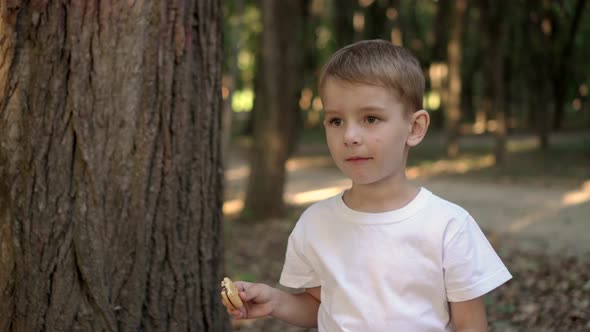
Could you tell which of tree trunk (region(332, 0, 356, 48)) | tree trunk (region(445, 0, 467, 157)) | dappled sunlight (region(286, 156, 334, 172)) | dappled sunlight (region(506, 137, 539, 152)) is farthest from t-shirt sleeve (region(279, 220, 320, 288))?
tree trunk (region(332, 0, 356, 48))

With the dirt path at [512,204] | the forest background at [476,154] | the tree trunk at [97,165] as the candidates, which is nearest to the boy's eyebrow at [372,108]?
the tree trunk at [97,165]

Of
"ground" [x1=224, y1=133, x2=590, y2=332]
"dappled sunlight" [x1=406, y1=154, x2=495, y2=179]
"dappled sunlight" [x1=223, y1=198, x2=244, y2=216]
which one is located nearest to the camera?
"ground" [x1=224, y1=133, x2=590, y2=332]

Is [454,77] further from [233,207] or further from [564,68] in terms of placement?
[233,207]

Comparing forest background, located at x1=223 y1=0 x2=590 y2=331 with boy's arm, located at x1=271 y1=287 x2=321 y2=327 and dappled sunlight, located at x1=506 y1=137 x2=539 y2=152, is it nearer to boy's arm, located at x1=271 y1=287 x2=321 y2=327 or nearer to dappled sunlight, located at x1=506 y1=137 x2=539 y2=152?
dappled sunlight, located at x1=506 y1=137 x2=539 y2=152

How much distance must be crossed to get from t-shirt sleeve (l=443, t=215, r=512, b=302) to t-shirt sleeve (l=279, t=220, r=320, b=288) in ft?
1.48

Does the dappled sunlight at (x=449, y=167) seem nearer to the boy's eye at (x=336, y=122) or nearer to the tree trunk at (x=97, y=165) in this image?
the tree trunk at (x=97, y=165)

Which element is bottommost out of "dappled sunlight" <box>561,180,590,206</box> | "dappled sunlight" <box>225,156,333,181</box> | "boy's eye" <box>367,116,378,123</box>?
"dappled sunlight" <box>225,156,333,181</box>

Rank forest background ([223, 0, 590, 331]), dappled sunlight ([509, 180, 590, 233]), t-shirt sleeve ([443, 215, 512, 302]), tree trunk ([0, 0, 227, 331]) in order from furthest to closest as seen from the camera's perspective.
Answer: dappled sunlight ([509, 180, 590, 233]), forest background ([223, 0, 590, 331]), tree trunk ([0, 0, 227, 331]), t-shirt sleeve ([443, 215, 512, 302])

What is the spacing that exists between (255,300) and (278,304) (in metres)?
0.08

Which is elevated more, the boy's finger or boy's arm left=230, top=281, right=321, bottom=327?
the boy's finger

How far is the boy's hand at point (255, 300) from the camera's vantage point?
2.17 meters

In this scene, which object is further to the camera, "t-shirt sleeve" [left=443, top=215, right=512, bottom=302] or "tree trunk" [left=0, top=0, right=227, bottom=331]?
"tree trunk" [left=0, top=0, right=227, bottom=331]

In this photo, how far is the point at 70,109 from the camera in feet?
8.43

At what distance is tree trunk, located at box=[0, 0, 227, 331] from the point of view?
2.53 m
